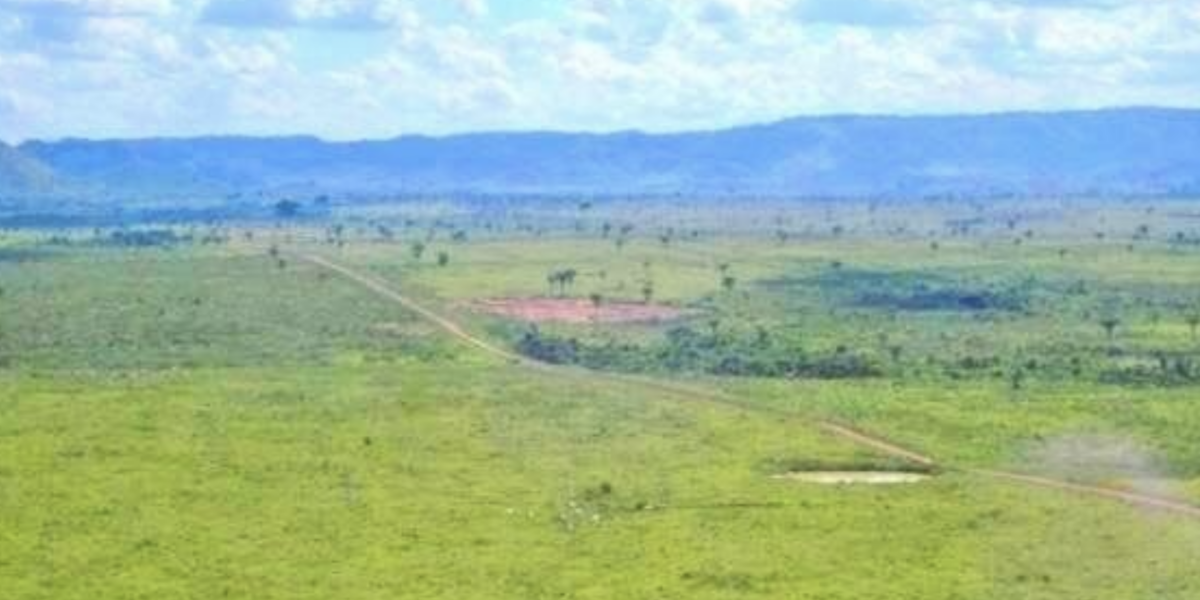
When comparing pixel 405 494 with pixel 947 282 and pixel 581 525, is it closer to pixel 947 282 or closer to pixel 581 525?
pixel 581 525

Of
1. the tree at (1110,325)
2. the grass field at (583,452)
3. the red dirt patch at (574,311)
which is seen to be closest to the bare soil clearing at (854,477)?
the grass field at (583,452)

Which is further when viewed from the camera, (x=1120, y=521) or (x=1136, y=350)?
(x=1136, y=350)

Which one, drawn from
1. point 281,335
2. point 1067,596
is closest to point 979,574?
point 1067,596

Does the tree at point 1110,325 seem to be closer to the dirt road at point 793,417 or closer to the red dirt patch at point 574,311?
the red dirt patch at point 574,311

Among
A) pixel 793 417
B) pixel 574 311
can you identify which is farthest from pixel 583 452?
pixel 574 311

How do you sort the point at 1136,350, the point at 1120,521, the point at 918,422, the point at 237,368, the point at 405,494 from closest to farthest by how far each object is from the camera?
the point at 1120,521 < the point at 405,494 < the point at 918,422 < the point at 237,368 < the point at 1136,350

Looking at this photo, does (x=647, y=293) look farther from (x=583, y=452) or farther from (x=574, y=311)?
(x=583, y=452)
